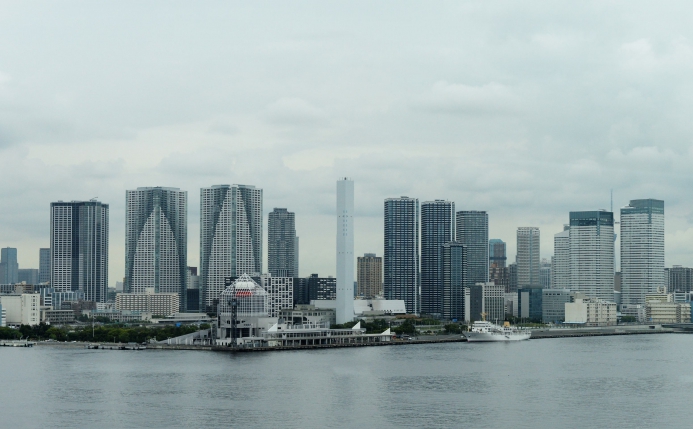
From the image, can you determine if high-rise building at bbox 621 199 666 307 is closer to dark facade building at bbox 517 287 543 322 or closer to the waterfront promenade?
dark facade building at bbox 517 287 543 322

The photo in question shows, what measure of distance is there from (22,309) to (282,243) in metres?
81.4

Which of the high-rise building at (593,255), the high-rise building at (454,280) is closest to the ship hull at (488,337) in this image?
the high-rise building at (454,280)

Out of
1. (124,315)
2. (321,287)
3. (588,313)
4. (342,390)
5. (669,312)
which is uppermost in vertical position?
(321,287)

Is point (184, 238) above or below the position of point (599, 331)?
above

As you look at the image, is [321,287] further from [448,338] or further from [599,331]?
[448,338]

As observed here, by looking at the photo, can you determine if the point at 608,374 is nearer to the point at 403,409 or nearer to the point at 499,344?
the point at 403,409

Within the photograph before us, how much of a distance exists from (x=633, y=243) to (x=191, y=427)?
15267cm

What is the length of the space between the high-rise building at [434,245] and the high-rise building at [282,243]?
32305 mm

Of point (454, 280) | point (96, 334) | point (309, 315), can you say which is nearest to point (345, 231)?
point (309, 315)

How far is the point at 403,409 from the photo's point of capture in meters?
42.0

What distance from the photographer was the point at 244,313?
8350 cm

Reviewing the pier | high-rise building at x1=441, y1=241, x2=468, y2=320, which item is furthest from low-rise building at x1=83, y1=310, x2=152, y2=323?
the pier

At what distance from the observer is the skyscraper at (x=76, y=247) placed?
597 feet

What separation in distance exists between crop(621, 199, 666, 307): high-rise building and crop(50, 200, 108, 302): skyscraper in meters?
95.0
